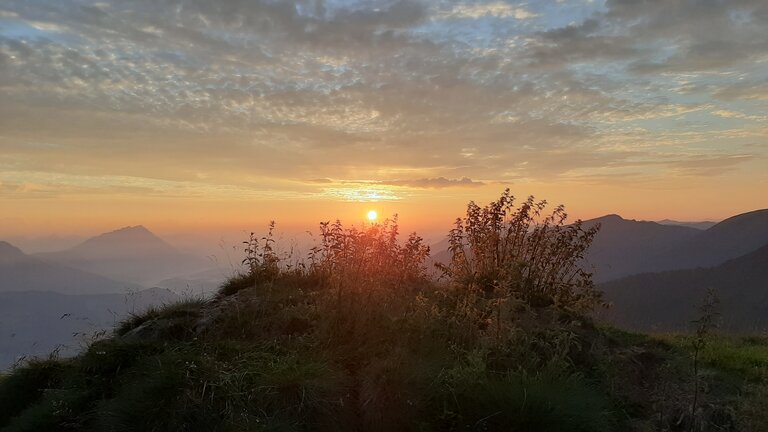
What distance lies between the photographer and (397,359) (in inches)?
187

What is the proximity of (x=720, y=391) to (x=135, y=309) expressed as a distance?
7781mm

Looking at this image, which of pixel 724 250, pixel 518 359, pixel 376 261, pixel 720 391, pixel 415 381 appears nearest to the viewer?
pixel 415 381

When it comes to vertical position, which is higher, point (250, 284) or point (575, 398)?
point (250, 284)

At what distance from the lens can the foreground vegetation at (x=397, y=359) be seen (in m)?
4.24

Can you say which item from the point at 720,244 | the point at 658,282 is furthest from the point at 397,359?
the point at 720,244

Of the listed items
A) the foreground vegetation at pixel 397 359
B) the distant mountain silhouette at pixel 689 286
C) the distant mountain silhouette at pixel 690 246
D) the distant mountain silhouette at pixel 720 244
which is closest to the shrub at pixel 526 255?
the foreground vegetation at pixel 397 359

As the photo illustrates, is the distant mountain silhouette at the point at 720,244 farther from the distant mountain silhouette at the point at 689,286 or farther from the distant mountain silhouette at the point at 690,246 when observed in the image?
the distant mountain silhouette at the point at 689,286

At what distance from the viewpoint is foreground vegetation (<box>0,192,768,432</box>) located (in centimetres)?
424

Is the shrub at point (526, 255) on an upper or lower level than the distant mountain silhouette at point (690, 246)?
upper

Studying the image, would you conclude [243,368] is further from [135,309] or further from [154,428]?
[135,309]

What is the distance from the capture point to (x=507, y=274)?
245 inches

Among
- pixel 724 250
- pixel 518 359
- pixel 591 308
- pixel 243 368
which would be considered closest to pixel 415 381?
pixel 518 359

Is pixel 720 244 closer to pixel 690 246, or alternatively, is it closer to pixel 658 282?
pixel 690 246

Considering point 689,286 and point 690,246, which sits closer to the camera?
point 689,286
